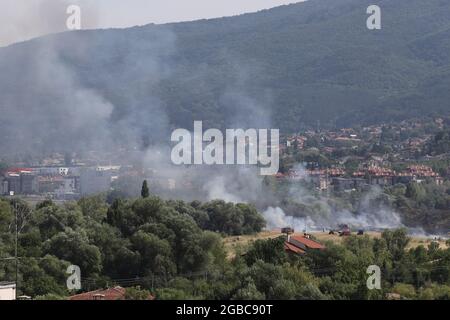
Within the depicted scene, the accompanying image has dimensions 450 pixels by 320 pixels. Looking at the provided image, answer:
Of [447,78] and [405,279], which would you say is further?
[447,78]

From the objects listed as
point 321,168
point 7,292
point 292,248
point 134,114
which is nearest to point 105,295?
point 7,292

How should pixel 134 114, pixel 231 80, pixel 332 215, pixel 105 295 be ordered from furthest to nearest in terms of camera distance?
pixel 231 80 → pixel 134 114 → pixel 332 215 → pixel 105 295

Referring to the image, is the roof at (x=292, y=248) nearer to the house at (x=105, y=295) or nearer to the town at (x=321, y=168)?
the house at (x=105, y=295)

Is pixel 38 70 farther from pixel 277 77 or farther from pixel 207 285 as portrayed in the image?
pixel 207 285

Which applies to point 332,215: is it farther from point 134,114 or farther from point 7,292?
point 134,114
